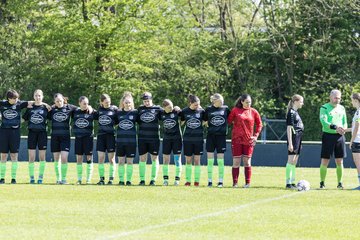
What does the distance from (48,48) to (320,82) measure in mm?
11532

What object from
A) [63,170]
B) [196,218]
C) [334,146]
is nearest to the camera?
[196,218]

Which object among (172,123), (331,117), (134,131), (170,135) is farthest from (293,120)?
(134,131)

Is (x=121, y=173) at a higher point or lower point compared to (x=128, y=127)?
lower

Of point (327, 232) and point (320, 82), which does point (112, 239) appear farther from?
point (320, 82)

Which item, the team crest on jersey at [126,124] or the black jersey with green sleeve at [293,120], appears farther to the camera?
the team crest on jersey at [126,124]

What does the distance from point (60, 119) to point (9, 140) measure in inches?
45.1

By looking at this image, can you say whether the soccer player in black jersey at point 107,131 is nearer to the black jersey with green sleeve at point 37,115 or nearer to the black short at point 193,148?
the black jersey with green sleeve at point 37,115

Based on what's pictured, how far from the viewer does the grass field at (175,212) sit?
39.8ft

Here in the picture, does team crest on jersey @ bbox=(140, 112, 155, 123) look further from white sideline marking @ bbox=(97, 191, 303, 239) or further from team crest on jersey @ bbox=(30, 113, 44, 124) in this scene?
white sideline marking @ bbox=(97, 191, 303, 239)

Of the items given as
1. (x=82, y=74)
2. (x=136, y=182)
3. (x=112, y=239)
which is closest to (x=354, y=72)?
(x=82, y=74)

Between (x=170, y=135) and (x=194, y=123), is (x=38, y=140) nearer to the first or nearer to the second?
(x=170, y=135)

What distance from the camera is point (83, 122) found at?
20500 millimetres

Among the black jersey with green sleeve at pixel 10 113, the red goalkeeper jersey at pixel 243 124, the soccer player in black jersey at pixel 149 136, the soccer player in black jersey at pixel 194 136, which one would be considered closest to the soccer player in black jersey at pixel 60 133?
the black jersey with green sleeve at pixel 10 113

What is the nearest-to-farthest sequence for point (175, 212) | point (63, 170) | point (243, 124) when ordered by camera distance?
point (175, 212) → point (243, 124) → point (63, 170)
